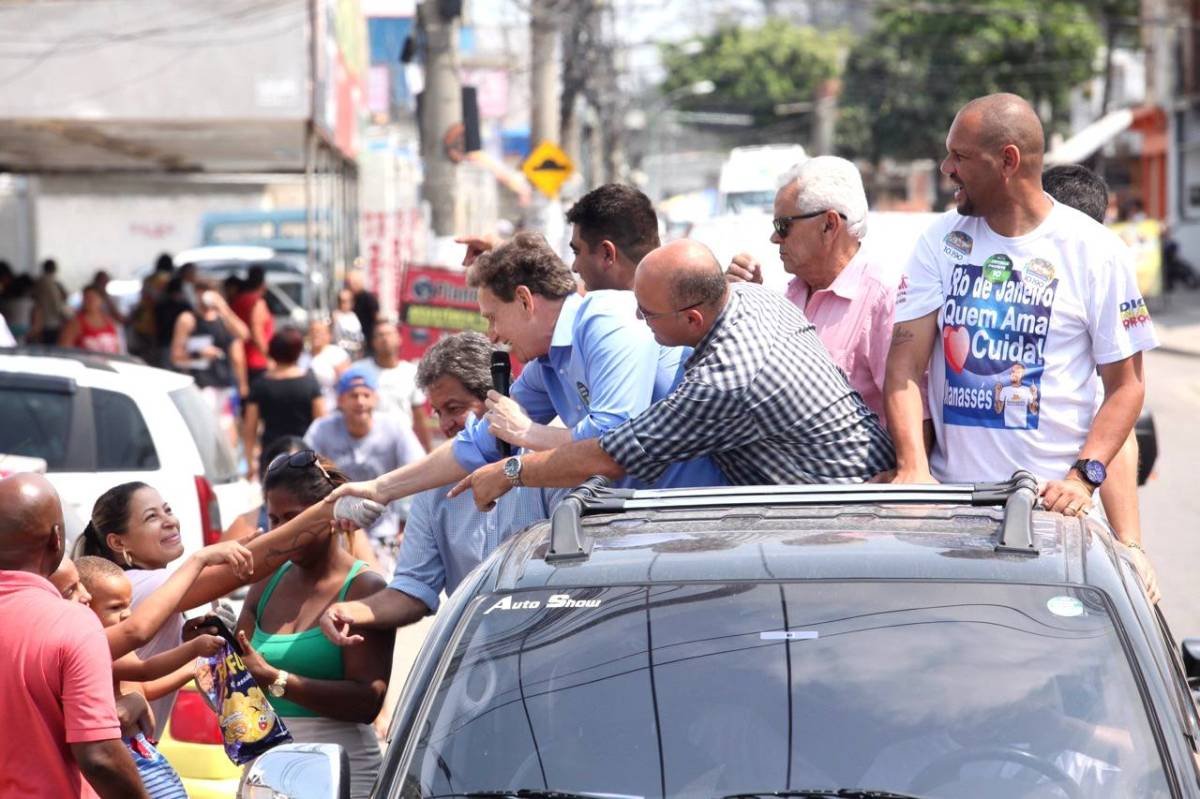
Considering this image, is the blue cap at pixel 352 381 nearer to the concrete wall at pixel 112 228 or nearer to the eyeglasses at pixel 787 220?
the eyeglasses at pixel 787 220

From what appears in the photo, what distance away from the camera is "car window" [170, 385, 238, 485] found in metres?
9.00

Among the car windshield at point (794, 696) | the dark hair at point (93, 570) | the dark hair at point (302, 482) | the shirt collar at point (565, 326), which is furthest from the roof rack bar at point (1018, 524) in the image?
the dark hair at point (93, 570)

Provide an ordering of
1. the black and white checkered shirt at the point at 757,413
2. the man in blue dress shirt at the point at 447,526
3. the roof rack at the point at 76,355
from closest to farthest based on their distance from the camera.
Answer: the black and white checkered shirt at the point at 757,413 → the man in blue dress shirt at the point at 447,526 → the roof rack at the point at 76,355

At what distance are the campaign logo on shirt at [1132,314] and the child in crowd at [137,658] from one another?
2.49 meters

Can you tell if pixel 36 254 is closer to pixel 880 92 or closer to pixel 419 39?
pixel 419 39

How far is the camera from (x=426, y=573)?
15.8 feet

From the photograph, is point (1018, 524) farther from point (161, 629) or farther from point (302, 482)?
point (161, 629)

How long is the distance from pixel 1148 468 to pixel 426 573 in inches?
209

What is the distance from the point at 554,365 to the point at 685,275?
0.94m

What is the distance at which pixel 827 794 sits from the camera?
2943 mm

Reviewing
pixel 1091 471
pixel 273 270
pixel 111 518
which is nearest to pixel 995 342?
pixel 1091 471

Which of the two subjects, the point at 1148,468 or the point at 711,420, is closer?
the point at 711,420

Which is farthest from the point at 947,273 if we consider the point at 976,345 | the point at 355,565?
the point at 355,565

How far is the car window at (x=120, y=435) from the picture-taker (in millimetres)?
8586
